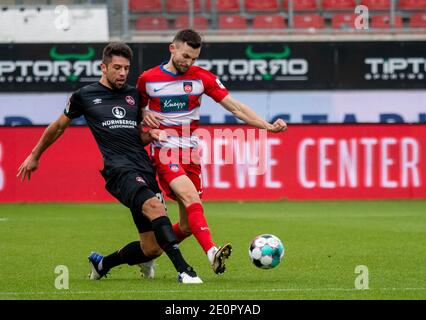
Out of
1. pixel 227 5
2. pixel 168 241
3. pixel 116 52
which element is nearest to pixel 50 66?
pixel 227 5

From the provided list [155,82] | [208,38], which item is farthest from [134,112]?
[208,38]

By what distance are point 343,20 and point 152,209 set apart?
1620cm

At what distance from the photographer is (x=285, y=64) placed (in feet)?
78.9

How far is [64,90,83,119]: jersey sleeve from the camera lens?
929 centimetres

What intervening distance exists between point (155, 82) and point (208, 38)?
48.2 ft

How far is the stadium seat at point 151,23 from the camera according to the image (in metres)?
24.1

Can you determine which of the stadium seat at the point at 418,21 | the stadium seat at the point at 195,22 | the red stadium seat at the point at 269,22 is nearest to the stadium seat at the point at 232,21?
the red stadium seat at the point at 269,22

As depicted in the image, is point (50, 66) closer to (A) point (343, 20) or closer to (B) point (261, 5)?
(B) point (261, 5)

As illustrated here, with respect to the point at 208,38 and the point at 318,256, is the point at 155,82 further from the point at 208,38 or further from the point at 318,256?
the point at 208,38

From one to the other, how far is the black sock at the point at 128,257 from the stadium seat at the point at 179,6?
15.0m

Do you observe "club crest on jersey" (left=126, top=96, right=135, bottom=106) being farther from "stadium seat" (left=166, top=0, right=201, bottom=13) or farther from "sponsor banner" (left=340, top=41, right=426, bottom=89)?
"sponsor banner" (left=340, top=41, right=426, bottom=89)

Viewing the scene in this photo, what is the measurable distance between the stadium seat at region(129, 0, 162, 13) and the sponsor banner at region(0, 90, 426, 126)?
7.20ft

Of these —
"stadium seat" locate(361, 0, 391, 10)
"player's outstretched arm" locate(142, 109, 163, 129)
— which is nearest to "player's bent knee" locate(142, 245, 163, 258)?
"player's outstretched arm" locate(142, 109, 163, 129)
